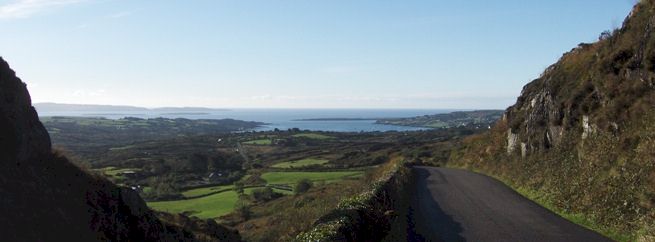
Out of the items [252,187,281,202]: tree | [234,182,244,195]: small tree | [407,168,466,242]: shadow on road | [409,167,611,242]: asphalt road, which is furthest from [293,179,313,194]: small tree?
[407,168,466,242]: shadow on road

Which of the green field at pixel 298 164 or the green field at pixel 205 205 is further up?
the green field at pixel 205 205

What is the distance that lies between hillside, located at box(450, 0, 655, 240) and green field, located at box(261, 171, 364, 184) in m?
41.1

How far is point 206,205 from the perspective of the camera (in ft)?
188

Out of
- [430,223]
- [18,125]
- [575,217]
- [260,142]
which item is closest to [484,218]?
[430,223]

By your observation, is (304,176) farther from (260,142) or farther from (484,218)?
(260,142)

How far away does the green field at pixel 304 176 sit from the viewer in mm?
73938

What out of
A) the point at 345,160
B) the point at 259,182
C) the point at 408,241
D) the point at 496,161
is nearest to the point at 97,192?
the point at 408,241

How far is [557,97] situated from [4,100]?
1065 inches

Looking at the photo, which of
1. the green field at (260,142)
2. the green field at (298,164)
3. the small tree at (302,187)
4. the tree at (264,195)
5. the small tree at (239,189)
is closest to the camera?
the tree at (264,195)

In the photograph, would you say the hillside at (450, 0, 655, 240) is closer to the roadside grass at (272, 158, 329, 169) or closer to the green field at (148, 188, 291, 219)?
the green field at (148, 188, 291, 219)

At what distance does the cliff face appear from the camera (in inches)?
519

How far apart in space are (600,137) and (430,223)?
29.0 ft

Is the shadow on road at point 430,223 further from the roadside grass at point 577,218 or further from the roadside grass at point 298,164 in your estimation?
the roadside grass at point 298,164

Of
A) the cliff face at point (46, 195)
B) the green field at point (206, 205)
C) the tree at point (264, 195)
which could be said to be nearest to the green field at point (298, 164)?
the green field at point (206, 205)
